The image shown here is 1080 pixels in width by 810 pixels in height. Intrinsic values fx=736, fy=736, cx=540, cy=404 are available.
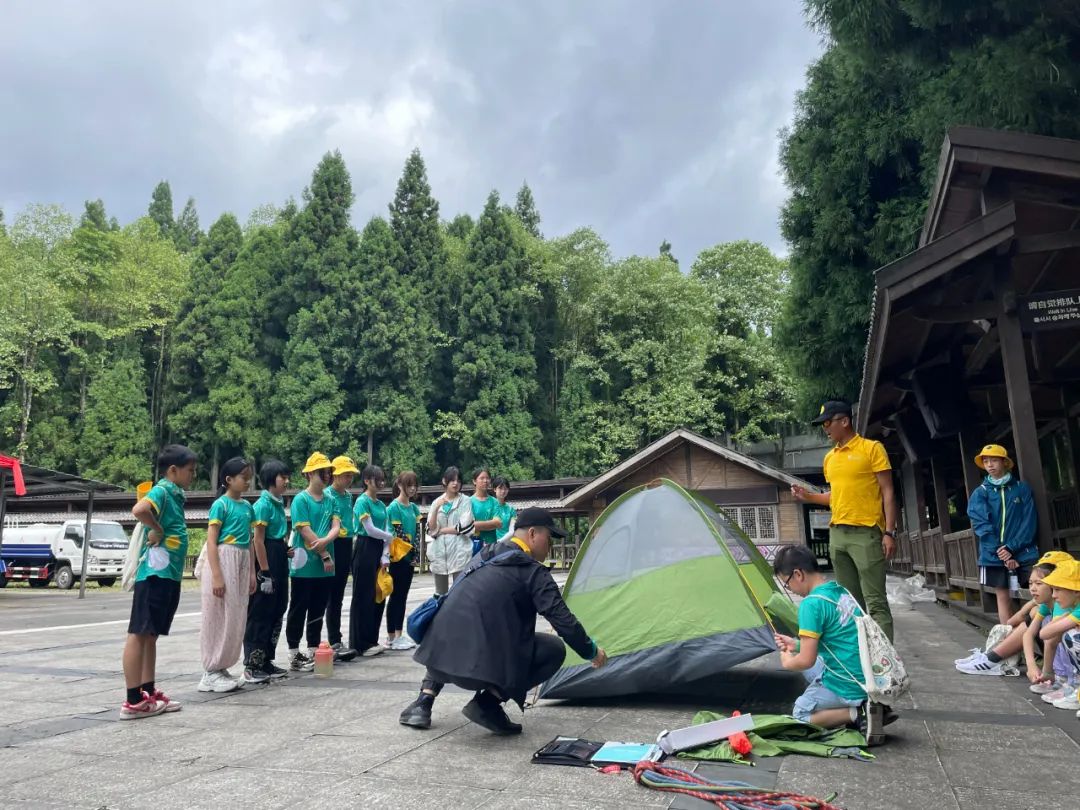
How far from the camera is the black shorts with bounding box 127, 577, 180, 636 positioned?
4.34 meters

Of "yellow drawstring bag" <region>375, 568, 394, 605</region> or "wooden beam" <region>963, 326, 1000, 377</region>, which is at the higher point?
"wooden beam" <region>963, 326, 1000, 377</region>

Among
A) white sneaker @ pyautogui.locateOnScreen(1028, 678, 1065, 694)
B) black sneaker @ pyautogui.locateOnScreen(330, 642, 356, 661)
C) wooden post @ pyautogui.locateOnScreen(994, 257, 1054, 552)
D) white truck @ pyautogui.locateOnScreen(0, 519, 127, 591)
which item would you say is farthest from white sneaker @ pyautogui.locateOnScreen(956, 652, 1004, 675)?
white truck @ pyautogui.locateOnScreen(0, 519, 127, 591)

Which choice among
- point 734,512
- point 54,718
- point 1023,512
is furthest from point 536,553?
point 734,512

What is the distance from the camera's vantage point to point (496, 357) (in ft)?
115

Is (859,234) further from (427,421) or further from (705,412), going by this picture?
(427,421)

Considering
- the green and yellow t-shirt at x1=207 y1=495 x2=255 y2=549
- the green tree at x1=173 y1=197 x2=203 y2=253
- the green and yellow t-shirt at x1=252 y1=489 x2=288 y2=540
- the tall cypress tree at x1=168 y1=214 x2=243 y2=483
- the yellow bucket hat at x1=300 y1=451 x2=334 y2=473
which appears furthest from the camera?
the green tree at x1=173 y1=197 x2=203 y2=253

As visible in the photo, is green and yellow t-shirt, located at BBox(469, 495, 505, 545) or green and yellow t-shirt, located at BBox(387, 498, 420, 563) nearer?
green and yellow t-shirt, located at BBox(387, 498, 420, 563)

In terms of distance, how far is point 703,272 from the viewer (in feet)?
121

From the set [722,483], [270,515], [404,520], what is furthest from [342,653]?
[722,483]

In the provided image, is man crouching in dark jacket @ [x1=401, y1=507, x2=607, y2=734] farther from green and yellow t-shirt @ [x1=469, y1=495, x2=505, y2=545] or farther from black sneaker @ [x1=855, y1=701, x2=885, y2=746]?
green and yellow t-shirt @ [x1=469, y1=495, x2=505, y2=545]

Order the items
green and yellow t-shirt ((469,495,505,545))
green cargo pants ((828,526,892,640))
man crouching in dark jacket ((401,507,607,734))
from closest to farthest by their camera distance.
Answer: man crouching in dark jacket ((401,507,607,734)), green cargo pants ((828,526,892,640)), green and yellow t-shirt ((469,495,505,545))

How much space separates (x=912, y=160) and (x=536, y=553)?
10230mm

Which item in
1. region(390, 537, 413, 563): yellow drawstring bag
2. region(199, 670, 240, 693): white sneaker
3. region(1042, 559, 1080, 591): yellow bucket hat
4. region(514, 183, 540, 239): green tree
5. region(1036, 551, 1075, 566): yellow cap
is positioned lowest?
region(199, 670, 240, 693): white sneaker

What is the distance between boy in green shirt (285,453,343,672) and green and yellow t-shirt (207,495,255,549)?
692 millimetres
